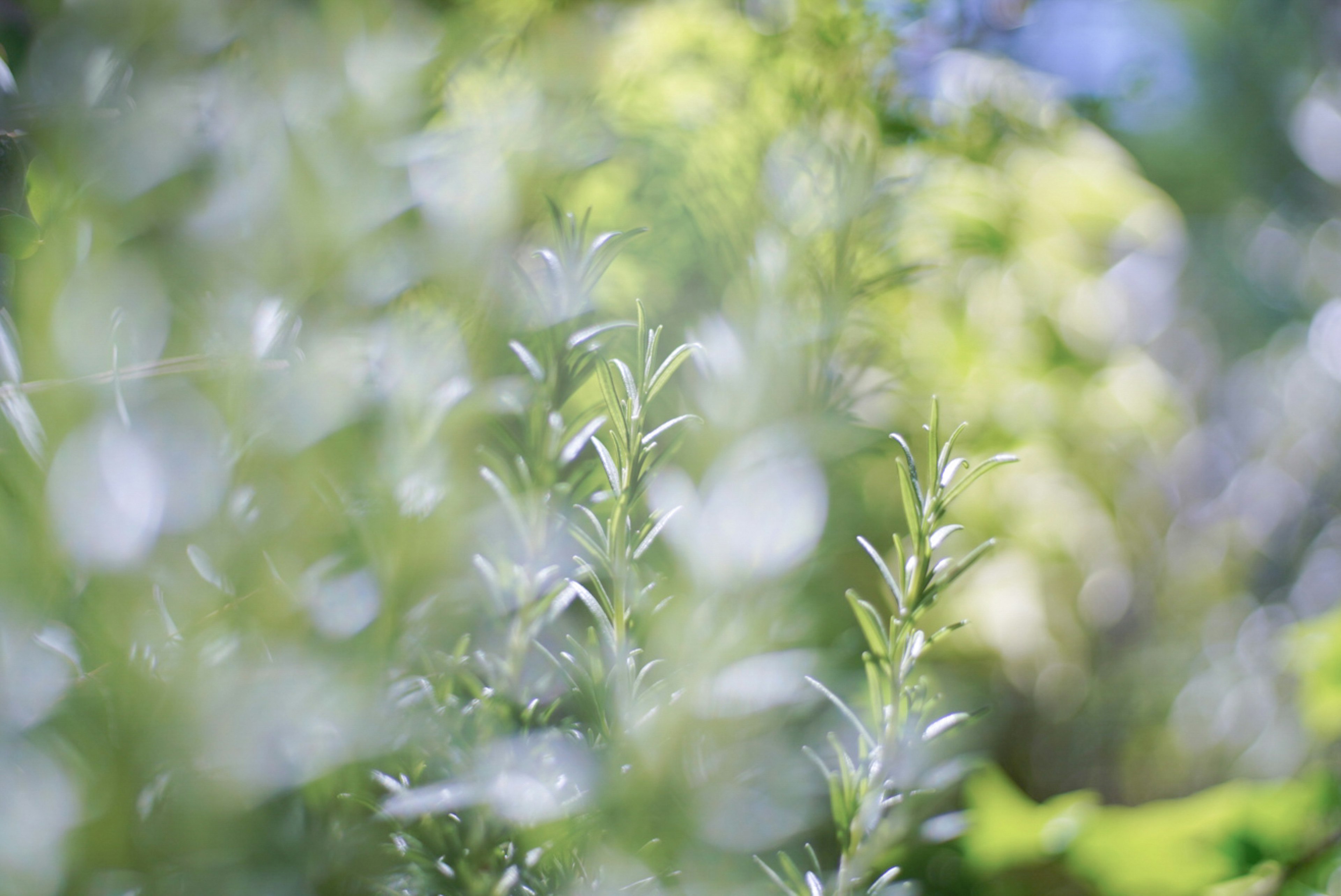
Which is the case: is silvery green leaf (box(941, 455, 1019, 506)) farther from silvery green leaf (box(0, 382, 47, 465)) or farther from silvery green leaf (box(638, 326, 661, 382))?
silvery green leaf (box(0, 382, 47, 465))

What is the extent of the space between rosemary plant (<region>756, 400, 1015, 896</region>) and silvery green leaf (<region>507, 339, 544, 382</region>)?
58 millimetres

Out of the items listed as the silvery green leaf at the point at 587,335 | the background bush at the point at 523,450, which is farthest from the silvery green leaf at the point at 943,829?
the silvery green leaf at the point at 587,335

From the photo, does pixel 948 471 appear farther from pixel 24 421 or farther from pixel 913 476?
pixel 24 421

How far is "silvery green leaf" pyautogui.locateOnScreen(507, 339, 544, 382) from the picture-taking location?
12 centimetres

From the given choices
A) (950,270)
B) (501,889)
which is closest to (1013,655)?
(950,270)

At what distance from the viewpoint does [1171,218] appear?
49 centimetres

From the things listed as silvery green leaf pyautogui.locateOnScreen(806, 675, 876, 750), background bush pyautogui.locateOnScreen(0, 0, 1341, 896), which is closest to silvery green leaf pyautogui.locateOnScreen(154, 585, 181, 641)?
background bush pyautogui.locateOnScreen(0, 0, 1341, 896)

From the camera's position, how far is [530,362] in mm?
125

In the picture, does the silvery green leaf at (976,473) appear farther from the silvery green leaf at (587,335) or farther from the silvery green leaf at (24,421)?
the silvery green leaf at (24,421)

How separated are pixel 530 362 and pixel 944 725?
0.08 metres

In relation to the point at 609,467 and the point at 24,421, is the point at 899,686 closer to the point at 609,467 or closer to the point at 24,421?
the point at 609,467

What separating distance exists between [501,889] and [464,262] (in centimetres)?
13

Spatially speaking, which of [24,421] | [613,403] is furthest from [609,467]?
[24,421]

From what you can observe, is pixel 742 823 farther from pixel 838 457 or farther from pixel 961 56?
pixel 961 56
